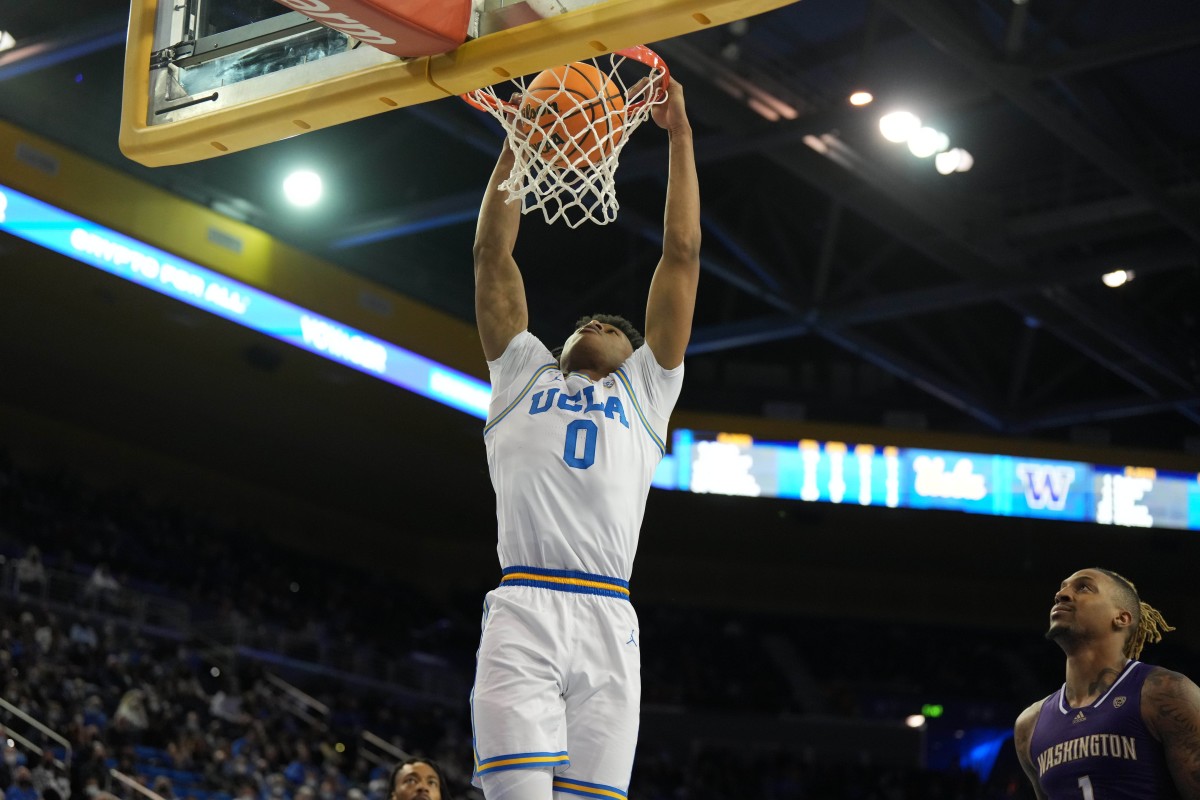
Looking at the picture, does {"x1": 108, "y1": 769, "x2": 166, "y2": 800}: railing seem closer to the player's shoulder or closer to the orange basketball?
the orange basketball

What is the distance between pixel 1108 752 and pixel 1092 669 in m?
0.31

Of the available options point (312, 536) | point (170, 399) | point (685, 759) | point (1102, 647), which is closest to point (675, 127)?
point (1102, 647)

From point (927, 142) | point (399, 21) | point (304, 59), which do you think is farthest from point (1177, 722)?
point (927, 142)

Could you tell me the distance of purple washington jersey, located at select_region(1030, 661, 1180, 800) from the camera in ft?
13.8

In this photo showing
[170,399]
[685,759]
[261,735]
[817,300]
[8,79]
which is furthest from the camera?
[685,759]

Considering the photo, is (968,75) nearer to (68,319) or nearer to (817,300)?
(817,300)

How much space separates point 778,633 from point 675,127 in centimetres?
2073

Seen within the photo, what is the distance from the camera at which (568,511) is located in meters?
4.24

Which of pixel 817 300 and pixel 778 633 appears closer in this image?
pixel 817 300

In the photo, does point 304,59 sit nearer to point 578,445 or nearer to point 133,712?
point 578,445

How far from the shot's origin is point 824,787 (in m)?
19.8

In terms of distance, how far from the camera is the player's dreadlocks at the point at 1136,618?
4.55 m

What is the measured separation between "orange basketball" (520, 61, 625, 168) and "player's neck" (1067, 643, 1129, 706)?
2.17 meters

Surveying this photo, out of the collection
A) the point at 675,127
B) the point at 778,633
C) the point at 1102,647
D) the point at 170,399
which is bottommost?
the point at 1102,647
